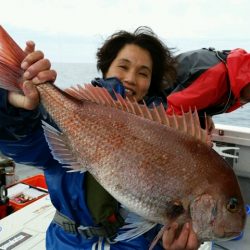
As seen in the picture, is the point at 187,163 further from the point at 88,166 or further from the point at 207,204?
the point at 88,166

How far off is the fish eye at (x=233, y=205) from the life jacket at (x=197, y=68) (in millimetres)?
1501

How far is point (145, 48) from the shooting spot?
209 cm

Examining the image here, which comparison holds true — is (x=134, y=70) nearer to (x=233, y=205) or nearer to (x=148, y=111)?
(x=148, y=111)

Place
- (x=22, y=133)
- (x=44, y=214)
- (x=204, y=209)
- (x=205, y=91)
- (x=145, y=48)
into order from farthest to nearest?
(x=44, y=214)
(x=205, y=91)
(x=145, y=48)
(x=22, y=133)
(x=204, y=209)

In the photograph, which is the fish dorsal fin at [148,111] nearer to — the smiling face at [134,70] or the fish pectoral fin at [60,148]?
the fish pectoral fin at [60,148]

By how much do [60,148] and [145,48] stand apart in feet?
3.37

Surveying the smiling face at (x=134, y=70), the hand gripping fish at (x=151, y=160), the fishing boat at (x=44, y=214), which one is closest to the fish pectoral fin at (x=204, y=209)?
the hand gripping fish at (x=151, y=160)

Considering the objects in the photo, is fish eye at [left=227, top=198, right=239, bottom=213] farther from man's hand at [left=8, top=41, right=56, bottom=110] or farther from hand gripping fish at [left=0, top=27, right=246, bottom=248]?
man's hand at [left=8, top=41, right=56, bottom=110]

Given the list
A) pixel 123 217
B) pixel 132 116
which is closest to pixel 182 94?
pixel 123 217

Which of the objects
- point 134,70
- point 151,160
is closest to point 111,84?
point 134,70

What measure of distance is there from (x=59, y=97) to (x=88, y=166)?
28 centimetres

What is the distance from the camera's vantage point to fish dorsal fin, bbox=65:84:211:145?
3.95 feet

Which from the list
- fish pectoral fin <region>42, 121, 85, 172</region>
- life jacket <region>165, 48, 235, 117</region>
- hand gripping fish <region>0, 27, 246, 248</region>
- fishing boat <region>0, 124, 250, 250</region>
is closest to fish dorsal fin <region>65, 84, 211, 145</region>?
hand gripping fish <region>0, 27, 246, 248</region>

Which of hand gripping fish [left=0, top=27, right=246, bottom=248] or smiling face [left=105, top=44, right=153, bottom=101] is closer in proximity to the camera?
hand gripping fish [left=0, top=27, right=246, bottom=248]
